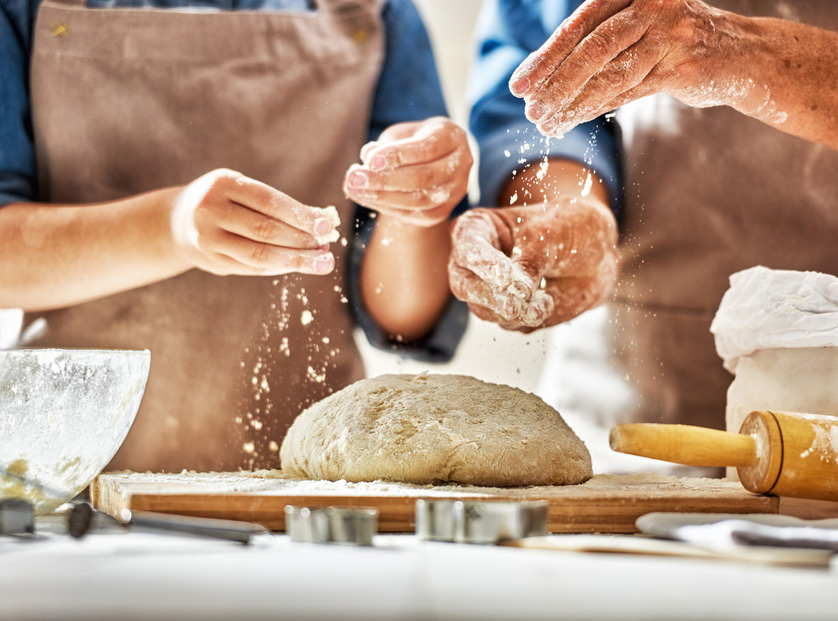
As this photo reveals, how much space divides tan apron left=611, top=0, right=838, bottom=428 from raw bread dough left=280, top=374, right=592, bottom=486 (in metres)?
0.49

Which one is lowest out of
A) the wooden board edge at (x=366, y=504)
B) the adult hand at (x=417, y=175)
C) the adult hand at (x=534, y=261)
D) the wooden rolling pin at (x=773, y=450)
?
the wooden board edge at (x=366, y=504)

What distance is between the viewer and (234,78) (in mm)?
1376

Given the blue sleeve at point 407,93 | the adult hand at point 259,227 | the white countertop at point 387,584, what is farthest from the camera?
the blue sleeve at point 407,93

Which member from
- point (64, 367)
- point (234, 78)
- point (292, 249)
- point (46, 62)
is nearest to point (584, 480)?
point (292, 249)

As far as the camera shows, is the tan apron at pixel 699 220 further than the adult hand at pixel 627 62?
Yes

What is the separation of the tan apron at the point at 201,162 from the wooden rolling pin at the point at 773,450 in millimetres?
716

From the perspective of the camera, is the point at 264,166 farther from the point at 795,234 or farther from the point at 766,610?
the point at 766,610

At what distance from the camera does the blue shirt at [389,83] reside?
1323 mm

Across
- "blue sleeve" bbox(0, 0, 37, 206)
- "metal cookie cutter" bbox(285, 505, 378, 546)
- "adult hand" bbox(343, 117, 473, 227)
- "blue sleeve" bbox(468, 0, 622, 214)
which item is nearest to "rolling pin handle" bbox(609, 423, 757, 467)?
"metal cookie cutter" bbox(285, 505, 378, 546)

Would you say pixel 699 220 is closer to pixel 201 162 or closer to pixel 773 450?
pixel 773 450

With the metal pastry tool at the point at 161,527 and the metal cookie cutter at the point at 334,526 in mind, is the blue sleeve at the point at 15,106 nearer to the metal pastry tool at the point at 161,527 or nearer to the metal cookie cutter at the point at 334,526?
the metal pastry tool at the point at 161,527

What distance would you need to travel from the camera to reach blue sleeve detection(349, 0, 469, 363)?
1442 mm

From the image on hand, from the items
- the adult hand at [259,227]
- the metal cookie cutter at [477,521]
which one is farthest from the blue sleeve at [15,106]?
the metal cookie cutter at [477,521]

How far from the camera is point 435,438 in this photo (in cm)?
85
